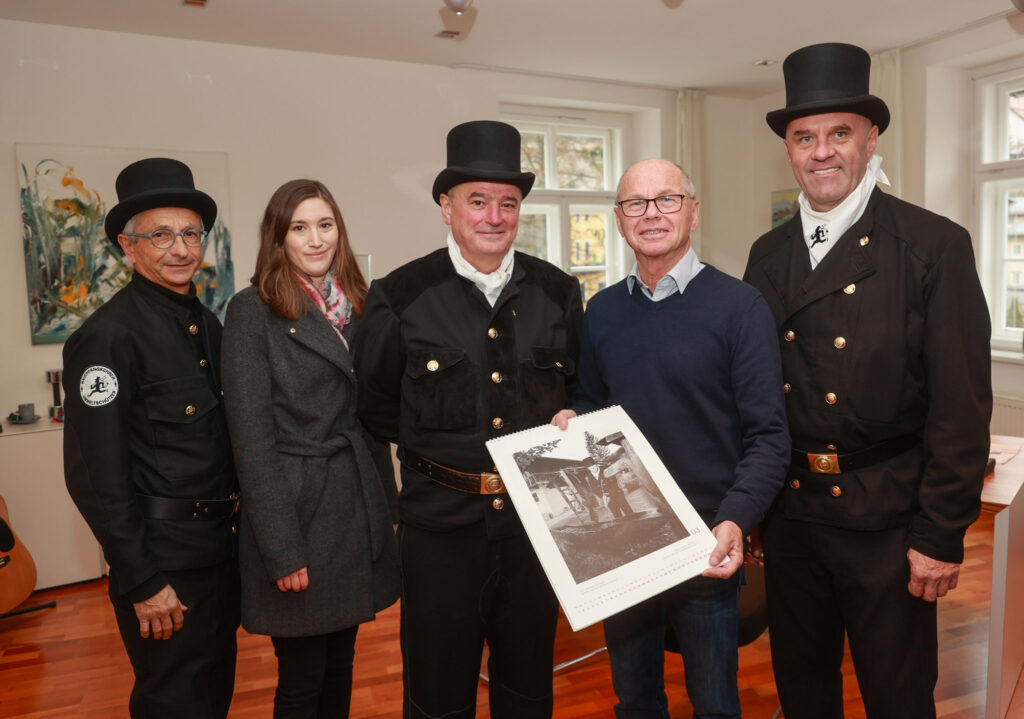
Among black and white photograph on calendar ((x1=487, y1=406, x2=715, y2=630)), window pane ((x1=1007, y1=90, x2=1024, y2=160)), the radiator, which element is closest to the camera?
black and white photograph on calendar ((x1=487, y1=406, x2=715, y2=630))

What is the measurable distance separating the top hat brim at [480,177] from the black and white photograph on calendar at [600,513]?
592 millimetres

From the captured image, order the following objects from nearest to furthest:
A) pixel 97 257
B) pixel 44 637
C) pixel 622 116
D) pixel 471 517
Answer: pixel 471 517 → pixel 44 637 → pixel 97 257 → pixel 622 116

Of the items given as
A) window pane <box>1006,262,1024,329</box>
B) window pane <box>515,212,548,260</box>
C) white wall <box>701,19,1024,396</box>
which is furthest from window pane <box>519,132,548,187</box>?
window pane <box>1006,262,1024,329</box>

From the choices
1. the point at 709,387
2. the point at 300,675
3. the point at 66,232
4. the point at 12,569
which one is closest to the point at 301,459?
the point at 300,675

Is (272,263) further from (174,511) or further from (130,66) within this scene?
(130,66)

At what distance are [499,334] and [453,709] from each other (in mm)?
918

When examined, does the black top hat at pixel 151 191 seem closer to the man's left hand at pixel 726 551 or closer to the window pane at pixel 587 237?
the man's left hand at pixel 726 551

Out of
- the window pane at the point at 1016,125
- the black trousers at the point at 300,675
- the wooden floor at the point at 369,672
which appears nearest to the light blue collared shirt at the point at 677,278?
the black trousers at the point at 300,675

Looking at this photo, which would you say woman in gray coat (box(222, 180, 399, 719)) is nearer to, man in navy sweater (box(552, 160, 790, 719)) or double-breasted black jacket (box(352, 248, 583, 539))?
double-breasted black jacket (box(352, 248, 583, 539))

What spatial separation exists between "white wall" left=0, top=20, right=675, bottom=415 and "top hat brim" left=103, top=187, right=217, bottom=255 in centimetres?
301

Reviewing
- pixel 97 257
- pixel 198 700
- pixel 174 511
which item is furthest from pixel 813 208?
pixel 97 257

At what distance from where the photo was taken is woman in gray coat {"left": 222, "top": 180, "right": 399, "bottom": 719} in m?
1.82

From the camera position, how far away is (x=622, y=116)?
22.2 feet

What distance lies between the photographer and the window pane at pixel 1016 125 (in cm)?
540
